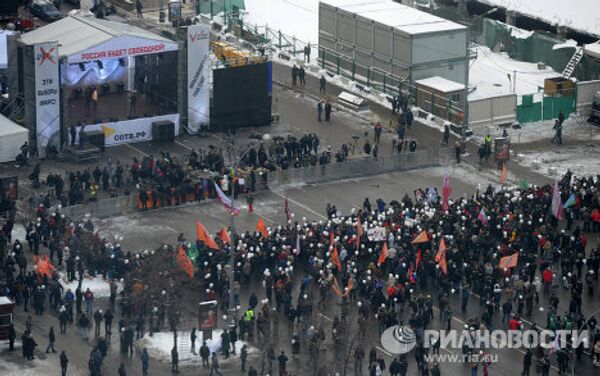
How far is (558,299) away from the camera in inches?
2345

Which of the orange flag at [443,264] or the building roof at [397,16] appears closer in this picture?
the orange flag at [443,264]

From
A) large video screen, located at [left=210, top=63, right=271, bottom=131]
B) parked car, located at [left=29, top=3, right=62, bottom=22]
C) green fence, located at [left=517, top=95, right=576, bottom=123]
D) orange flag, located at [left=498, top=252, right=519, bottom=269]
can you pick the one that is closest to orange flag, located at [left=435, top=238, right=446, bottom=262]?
→ orange flag, located at [left=498, top=252, right=519, bottom=269]

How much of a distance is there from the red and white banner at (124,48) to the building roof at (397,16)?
1165cm

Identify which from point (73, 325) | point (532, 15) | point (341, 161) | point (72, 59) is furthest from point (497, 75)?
point (73, 325)

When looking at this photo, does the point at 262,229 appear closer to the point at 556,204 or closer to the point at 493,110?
the point at 556,204

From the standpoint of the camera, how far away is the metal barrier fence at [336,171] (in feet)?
227

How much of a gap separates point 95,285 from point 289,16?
1713 inches

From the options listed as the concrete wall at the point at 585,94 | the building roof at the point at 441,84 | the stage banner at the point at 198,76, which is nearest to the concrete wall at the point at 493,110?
the building roof at the point at 441,84

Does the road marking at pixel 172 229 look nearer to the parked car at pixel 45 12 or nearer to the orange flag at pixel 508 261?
the orange flag at pixel 508 261

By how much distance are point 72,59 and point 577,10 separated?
32.8 metres

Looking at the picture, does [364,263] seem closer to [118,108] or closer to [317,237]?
[317,237]

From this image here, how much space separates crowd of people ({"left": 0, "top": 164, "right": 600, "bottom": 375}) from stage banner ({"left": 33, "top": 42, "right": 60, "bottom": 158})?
31.5 feet

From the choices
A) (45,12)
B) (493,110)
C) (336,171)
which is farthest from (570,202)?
(45,12)

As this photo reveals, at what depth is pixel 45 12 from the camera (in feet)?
315
